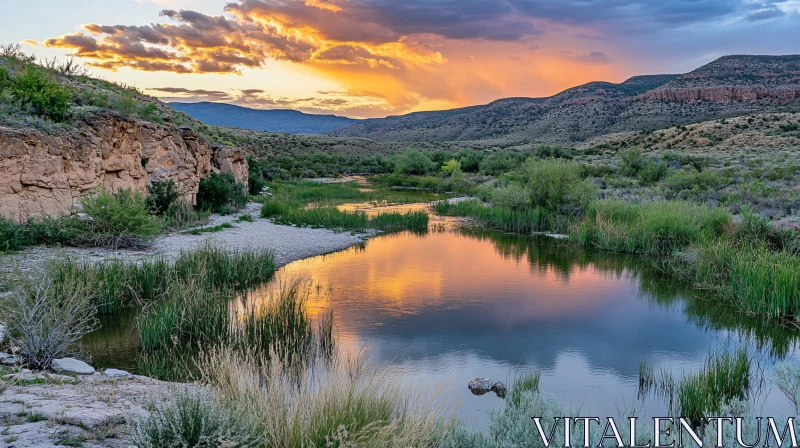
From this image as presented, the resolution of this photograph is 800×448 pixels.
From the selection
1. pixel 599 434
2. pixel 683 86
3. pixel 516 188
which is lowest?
pixel 599 434

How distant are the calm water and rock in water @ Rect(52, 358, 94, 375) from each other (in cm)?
88

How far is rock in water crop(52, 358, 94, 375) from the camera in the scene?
251 inches

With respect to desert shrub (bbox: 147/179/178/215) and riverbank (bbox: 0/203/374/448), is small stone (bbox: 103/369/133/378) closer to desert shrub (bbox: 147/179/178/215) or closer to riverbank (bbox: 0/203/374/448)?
riverbank (bbox: 0/203/374/448)

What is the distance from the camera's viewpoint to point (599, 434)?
15.7ft

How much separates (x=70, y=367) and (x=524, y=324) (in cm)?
711

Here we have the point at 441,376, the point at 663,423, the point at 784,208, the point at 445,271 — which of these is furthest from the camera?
the point at 784,208

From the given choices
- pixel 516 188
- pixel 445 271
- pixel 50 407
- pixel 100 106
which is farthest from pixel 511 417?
pixel 516 188

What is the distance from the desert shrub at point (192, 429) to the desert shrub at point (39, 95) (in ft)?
44.2

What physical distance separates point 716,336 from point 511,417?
20.1ft

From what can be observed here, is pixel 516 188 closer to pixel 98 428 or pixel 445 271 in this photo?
pixel 445 271

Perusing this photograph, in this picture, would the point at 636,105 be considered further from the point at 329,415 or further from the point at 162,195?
the point at 329,415

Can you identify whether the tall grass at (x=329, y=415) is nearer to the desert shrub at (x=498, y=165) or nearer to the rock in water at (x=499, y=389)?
the rock in water at (x=499, y=389)

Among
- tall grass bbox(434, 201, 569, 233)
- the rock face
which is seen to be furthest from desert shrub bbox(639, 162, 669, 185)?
the rock face

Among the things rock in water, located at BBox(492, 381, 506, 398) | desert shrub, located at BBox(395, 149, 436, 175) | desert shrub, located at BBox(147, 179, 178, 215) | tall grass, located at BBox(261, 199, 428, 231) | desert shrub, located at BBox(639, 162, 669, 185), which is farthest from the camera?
desert shrub, located at BBox(395, 149, 436, 175)
